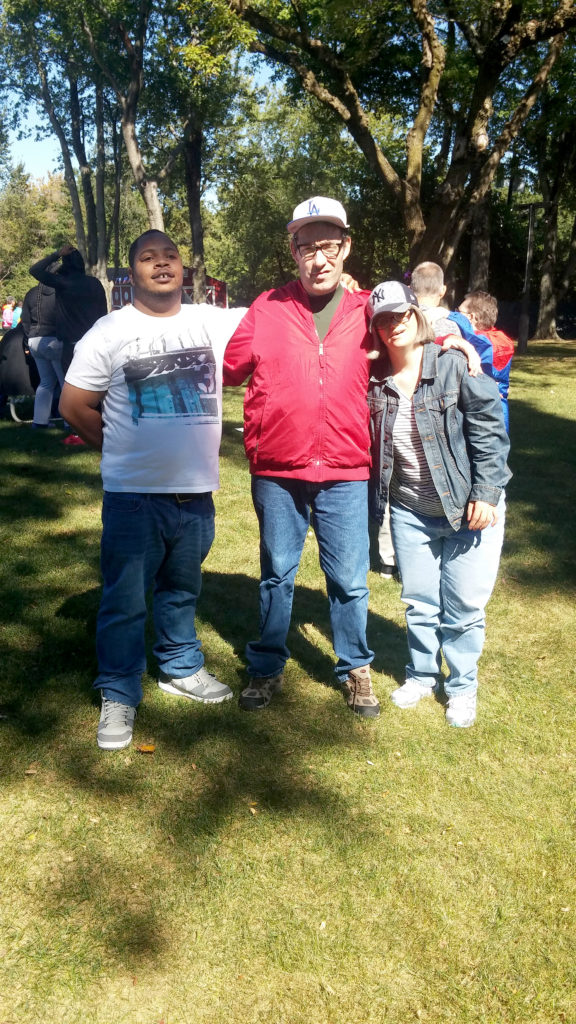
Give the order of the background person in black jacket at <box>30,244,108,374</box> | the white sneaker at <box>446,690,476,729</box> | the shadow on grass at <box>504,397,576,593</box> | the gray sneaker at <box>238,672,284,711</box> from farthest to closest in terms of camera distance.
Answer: the background person in black jacket at <box>30,244,108,374</box>, the shadow on grass at <box>504,397,576,593</box>, the gray sneaker at <box>238,672,284,711</box>, the white sneaker at <box>446,690,476,729</box>

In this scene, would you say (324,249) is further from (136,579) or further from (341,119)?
(341,119)

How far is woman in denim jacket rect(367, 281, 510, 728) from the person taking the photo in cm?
360

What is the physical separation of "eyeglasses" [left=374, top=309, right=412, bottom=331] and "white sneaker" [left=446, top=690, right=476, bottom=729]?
5.83 ft

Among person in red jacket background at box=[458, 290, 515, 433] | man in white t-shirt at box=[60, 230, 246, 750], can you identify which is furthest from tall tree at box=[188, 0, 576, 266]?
man in white t-shirt at box=[60, 230, 246, 750]

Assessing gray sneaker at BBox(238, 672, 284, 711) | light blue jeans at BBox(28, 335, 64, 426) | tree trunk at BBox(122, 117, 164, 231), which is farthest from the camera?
tree trunk at BBox(122, 117, 164, 231)

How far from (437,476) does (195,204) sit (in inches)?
1203

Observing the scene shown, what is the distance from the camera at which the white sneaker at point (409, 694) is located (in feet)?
13.6

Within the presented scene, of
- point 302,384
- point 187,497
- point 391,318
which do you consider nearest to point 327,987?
point 187,497

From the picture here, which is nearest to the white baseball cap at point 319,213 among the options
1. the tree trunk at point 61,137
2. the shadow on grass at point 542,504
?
the shadow on grass at point 542,504

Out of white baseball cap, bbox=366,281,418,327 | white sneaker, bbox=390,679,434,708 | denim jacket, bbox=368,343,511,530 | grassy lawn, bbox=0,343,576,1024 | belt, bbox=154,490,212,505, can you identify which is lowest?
grassy lawn, bbox=0,343,576,1024

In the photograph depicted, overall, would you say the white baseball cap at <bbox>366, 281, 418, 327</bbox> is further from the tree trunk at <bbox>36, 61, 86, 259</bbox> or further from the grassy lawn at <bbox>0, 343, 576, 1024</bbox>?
the tree trunk at <bbox>36, 61, 86, 259</bbox>

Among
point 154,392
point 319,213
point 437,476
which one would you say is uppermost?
point 319,213

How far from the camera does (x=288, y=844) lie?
3.17m

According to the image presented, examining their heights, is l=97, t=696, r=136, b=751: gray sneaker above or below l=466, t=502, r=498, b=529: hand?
below
